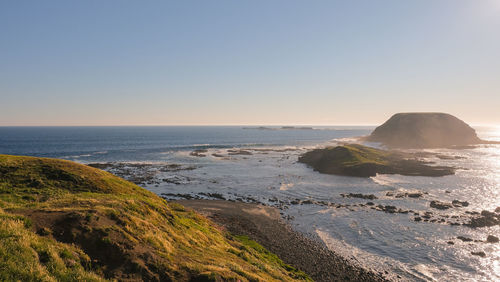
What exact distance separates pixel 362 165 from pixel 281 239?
199 ft

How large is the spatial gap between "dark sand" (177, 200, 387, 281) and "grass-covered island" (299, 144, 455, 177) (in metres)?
46.7

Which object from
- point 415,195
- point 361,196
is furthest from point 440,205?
point 361,196

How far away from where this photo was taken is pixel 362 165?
86062 mm

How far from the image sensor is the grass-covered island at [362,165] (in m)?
85.2

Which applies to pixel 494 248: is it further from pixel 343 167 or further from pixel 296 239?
pixel 343 167

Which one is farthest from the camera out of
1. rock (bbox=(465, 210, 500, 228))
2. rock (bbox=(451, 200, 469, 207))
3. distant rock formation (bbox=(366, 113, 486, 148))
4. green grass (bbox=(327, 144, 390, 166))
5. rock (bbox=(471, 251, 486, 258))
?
distant rock formation (bbox=(366, 113, 486, 148))

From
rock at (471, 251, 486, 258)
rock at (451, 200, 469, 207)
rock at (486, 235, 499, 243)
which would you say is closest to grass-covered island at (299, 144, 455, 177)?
rock at (451, 200, 469, 207)

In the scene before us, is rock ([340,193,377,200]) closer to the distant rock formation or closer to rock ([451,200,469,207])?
rock ([451,200,469,207])

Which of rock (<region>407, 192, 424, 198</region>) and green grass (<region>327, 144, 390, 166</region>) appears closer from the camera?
rock (<region>407, 192, 424, 198</region>)

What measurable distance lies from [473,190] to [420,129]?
14549 centimetres

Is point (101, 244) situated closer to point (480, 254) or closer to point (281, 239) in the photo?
point (281, 239)

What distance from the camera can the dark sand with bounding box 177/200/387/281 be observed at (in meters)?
28.6

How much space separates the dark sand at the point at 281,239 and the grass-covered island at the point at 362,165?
153ft

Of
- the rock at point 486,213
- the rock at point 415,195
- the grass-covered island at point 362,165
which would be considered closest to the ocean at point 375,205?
the rock at point 415,195
